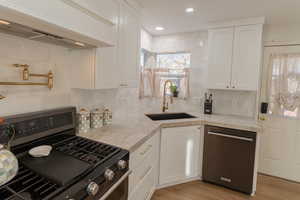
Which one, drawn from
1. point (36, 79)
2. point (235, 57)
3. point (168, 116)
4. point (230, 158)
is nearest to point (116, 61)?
point (36, 79)

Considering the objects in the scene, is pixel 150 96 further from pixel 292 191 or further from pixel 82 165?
pixel 292 191

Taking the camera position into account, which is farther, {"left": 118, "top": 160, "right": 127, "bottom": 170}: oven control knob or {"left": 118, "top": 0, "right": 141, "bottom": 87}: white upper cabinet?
{"left": 118, "top": 0, "right": 141, "bottom": 87}: white upper cabinet

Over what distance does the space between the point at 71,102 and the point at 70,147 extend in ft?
1.70

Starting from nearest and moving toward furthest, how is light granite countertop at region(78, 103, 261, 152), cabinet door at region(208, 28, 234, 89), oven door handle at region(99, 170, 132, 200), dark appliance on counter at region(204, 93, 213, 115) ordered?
oven door handle at region(99, 170, 132, 200) → light granite countertop at region(78, 103, 261, 152) → cabinet door at region(208, 28, 234, 89) → dark appliance on counter at region(204, 93, 213, 115)

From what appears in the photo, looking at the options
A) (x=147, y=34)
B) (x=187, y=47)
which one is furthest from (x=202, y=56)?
(x=147, y=34)

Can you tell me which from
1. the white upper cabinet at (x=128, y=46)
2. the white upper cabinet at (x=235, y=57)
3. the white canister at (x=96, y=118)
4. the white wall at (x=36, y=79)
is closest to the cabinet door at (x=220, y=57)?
the white upper cabinet at (x=235, y=57)

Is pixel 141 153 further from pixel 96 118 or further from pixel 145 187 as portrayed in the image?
pixel 96 118

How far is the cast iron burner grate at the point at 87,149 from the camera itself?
1.07m

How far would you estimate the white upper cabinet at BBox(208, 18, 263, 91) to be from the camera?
2344mm

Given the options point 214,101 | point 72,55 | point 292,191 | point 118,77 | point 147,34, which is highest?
point 147,34

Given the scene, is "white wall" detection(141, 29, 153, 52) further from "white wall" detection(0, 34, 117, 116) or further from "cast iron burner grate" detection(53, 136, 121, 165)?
"cast iron burner grate" detection(53, 136, 121, 165)

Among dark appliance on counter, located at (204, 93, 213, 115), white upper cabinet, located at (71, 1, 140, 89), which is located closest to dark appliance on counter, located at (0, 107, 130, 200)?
white upper cabinet, located at (71, 1, 140, 89)

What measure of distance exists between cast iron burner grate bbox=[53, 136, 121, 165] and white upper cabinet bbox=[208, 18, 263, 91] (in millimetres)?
2025

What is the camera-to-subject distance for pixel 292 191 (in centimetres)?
232
